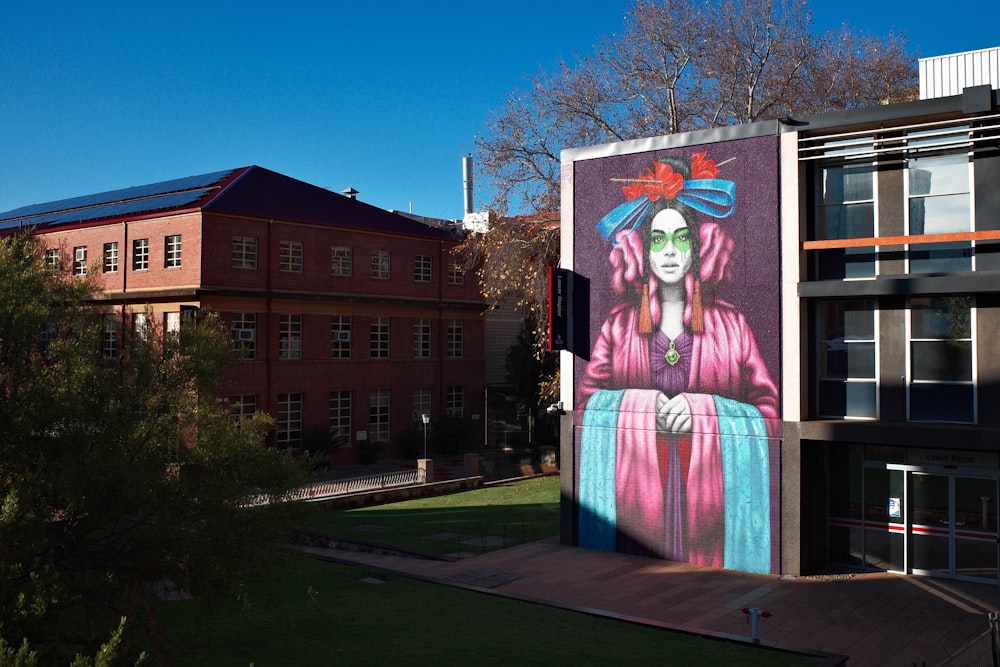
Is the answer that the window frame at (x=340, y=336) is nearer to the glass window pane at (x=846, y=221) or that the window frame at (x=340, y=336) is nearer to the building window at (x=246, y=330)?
the building window at (x=246, y=330)

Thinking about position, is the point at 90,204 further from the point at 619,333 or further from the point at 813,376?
the point at 813,376

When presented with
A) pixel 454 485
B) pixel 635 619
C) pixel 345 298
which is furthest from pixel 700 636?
pixel 345 298

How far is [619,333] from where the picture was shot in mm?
22281

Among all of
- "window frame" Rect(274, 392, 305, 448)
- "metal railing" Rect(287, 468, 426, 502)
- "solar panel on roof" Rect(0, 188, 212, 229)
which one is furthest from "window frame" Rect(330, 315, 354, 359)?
"solar panel on roof" Rect(0, 188, 212, 229)

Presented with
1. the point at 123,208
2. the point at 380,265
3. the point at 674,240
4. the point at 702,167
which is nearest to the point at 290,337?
the point at 380,265

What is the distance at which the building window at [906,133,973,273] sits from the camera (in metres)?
18.5

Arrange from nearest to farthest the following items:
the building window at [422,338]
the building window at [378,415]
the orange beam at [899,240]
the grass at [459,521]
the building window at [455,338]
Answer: the orange beam at [899,240], the grass at [459,521], the building window at [378,415], the building window at [422,338], the building window at [455,338]

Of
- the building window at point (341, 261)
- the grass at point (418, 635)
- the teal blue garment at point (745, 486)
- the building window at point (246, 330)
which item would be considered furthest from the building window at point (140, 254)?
the teal blue garment at point (745, 486)

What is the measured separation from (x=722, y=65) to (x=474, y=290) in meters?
17.1

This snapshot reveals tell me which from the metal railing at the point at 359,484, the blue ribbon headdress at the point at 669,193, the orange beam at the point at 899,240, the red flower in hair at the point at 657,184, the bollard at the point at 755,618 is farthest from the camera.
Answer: the metal railing at the point at 359,484

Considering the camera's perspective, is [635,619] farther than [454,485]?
No

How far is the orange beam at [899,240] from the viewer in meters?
17.7

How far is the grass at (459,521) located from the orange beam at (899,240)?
34.4 ft

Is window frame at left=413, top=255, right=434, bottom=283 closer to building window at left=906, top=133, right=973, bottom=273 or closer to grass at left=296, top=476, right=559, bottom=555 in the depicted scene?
grass at left=296, top=476, right=559, bottom=555
